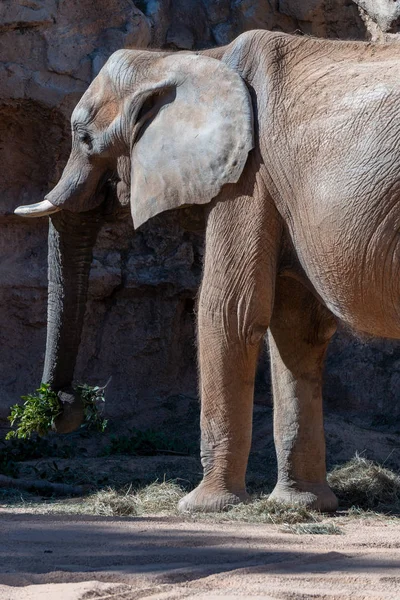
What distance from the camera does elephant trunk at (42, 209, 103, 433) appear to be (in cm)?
682

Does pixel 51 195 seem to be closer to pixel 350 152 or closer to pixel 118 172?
pixel 118 172

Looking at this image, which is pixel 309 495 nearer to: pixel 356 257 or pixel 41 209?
pixel 356 257

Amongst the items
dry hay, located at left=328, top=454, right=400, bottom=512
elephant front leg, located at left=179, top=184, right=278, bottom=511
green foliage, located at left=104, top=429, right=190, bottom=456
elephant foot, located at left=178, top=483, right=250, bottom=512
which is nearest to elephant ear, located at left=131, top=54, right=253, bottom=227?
elephant front leg, located at left=179, top=184, right=278, bottom=511

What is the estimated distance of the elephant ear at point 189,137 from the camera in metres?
5.90

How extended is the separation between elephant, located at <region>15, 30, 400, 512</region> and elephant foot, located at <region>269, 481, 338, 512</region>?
0.4 inches

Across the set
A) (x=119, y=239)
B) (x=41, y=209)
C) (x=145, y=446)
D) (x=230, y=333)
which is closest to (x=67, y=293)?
(x=41, y=209)

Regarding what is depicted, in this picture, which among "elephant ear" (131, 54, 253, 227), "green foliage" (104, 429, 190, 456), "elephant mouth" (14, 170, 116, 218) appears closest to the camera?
"elephant ear" (131, 54, 253, 227)

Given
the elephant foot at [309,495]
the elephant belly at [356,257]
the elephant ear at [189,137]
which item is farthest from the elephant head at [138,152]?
the elephant foot at [309,495]

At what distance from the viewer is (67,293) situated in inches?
272

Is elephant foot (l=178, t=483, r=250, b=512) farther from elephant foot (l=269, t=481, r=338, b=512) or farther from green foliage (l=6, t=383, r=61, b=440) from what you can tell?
green foliage (l=6, t=383, r=61, b=440)

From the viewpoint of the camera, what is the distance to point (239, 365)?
20.0 ft

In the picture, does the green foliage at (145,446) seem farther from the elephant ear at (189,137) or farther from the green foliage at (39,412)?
the elephant ear at (189,137)

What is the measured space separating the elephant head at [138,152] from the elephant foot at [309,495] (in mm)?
1246

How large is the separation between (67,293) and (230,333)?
1278mm
